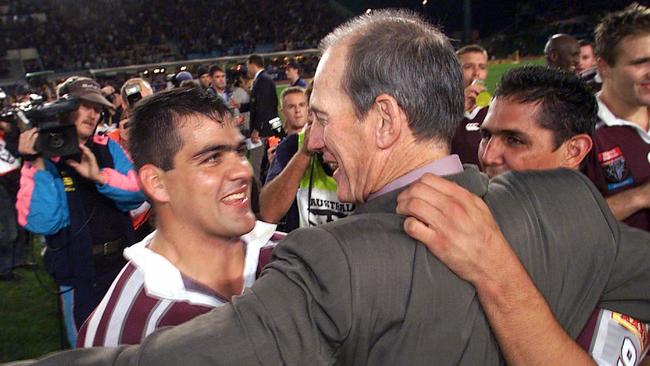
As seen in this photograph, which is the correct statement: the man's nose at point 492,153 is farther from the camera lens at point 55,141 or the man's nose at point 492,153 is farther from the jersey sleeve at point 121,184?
the camera lens at point 55,141

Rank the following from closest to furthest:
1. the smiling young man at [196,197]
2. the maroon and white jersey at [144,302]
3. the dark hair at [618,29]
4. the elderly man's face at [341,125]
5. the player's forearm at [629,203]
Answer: the elderly man's face at [341,125] → the maroon and white jersey at [144,302] → the smiling young man at [196,197] → the player's forearm at [629,203] → the dark hair at [618,29]

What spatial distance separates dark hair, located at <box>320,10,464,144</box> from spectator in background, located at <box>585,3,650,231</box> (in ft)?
4.22

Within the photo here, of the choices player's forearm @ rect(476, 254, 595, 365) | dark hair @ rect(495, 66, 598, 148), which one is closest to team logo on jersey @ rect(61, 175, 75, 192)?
dark hair @ rect(495, 66, 598, 148)

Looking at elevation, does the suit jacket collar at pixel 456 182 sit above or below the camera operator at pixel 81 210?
above

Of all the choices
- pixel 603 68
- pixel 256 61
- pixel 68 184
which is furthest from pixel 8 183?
pixel 603 68

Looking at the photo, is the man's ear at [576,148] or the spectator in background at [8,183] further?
the spectator in background at [8,183]

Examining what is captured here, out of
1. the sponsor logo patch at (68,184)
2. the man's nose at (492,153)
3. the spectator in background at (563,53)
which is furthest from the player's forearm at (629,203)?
the spectator in background at (563,53)

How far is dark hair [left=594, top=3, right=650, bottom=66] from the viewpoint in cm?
263

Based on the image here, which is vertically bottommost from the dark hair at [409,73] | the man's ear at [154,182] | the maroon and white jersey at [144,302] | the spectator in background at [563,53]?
the maroon and white jersey at [144,302]

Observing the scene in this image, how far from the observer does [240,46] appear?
115 ft

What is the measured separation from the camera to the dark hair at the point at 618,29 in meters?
2.63

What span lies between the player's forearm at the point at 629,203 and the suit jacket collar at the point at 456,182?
1.20 metres

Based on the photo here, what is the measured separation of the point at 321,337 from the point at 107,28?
37.1 m

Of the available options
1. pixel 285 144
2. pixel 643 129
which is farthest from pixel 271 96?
pixel 643 129
